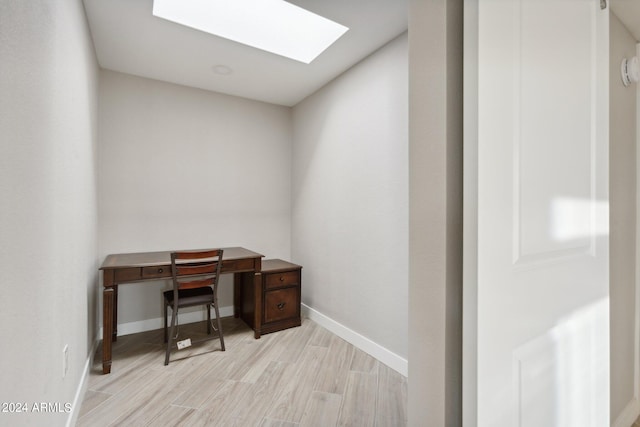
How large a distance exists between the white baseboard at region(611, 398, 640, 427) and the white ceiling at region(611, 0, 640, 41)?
7.03 ft

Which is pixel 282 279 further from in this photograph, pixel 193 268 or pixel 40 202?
pixel 40 202

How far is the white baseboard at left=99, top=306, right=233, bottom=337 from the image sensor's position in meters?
3.00

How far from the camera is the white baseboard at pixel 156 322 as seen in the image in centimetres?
300

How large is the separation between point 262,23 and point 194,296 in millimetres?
2286

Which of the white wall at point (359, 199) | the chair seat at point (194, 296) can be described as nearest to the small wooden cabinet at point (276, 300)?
the white wall at point (359, 199)

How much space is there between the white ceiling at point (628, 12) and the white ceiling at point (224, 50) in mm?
1077

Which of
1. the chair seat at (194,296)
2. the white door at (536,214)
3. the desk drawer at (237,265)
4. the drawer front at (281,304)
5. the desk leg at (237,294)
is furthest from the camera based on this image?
the desk leg at (237,294)

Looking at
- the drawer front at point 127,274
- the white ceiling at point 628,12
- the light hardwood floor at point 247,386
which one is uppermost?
the white ceiling at point 628,12

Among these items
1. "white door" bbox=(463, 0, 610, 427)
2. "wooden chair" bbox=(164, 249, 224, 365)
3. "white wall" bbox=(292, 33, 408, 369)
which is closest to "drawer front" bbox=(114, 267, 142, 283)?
"wooden chair" bbox=(164, 249, 224, 365)

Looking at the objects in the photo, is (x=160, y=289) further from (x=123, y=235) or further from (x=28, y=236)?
(x=28, y=236)

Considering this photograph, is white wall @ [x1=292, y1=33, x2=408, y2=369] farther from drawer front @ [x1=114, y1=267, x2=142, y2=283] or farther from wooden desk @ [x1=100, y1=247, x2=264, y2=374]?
drawer front @ [x1=114, y1=267, x2=142, y2=283]

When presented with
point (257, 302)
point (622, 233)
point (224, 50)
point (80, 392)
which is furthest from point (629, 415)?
point (224, 50)

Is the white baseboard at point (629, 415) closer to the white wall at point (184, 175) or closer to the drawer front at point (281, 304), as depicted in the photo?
the drawer front at point (281, 304)

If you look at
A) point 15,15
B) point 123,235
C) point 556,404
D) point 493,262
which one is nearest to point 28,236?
point 15,15
